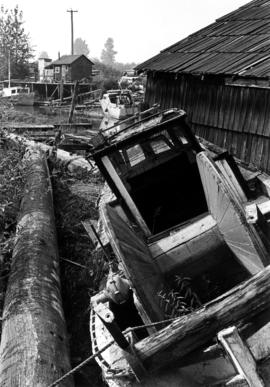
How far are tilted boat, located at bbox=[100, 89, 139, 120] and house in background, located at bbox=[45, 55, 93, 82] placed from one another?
84.7 ft

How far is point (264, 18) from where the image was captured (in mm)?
12773

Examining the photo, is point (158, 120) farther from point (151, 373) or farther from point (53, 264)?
point (151, 373)

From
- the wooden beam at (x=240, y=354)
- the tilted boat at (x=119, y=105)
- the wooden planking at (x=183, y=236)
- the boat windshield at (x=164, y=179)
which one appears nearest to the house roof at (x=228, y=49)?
the boat windshield at (x=164, y=179)

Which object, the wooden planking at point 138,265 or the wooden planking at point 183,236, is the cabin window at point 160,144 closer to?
the wooden planking at point 183,236

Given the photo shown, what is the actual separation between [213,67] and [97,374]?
8219 mm

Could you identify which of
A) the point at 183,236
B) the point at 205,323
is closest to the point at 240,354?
the point at 205,323

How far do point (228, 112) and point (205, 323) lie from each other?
31.7 ft

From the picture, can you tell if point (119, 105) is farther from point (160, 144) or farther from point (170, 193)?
point (160, 144)

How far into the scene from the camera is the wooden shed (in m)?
10.3

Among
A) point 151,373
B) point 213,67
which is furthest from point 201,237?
point 213,67

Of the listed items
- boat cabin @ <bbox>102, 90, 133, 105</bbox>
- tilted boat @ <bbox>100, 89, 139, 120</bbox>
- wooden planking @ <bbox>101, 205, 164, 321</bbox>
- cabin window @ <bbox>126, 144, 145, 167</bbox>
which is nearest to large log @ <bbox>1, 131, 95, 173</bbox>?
cabin window @ <bbox>126, 144, 145, 167</bbox>

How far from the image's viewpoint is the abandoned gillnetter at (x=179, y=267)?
237 cm

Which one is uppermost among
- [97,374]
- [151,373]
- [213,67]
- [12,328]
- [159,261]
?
[213,67]

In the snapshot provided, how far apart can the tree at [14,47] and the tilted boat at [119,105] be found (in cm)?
3332
